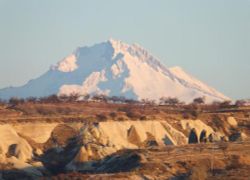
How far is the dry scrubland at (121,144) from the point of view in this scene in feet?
262

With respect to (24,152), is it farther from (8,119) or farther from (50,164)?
(8,119)

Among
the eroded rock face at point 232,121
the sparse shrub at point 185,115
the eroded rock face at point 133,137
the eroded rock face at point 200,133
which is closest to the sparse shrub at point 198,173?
the eroded rock face at point 200,133

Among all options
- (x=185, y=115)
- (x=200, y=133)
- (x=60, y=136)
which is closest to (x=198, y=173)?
(x=60, y=136)

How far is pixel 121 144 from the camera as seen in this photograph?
111 meters

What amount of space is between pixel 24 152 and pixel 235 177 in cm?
3228

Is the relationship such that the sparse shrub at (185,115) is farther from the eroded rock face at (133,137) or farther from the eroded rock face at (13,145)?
the eroded rock face at (13,145)

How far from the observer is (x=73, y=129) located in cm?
11544

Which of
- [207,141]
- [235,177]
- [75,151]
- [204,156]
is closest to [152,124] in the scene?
[207,141]

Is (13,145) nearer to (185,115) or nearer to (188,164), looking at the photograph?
(188,164)

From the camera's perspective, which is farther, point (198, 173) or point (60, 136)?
point (60, 136)

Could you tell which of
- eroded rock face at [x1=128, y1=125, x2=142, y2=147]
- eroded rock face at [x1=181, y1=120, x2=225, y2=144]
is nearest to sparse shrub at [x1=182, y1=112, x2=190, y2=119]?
eroded rock face at [x1=181, y1=120, x2=225, y2=144]

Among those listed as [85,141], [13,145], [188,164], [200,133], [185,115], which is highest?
[185,115]

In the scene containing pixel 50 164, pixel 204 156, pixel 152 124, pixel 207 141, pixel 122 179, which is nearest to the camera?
pixel 122 179

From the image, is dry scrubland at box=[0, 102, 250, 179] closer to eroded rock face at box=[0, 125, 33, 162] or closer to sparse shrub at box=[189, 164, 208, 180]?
sparse shrub at box=[189, 164, 208, 180]
